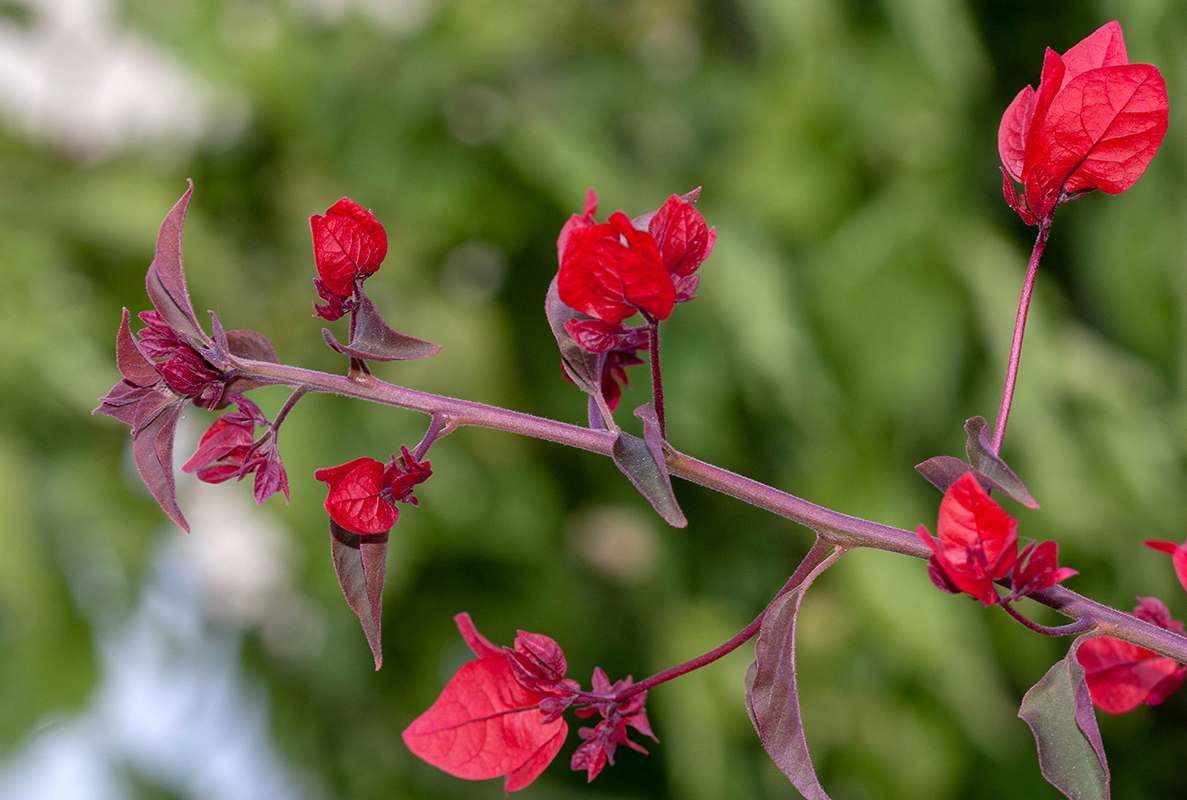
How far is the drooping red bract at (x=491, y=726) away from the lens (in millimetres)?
199

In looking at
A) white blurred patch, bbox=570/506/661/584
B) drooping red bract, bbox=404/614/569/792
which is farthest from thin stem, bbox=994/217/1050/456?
white blurred patch, bbox=570/506/661/584

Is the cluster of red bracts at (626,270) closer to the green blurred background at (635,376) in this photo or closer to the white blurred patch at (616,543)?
the green blurred background at (635,376)

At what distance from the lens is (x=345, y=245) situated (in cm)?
19

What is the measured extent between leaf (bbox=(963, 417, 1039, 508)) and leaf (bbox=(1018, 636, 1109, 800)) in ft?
0.10

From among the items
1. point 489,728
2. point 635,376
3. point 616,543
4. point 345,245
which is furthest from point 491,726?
point 616,543

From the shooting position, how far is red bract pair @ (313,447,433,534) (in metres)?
0.19

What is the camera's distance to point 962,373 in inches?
42.3

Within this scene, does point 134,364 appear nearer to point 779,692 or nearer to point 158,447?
point 158,447

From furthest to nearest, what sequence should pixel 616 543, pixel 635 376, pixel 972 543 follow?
1. pixel 616 543
2. pixel 635 376
3. pixel 972 543

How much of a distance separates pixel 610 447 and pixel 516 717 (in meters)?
0.06

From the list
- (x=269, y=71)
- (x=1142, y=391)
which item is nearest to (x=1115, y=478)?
(x=1142, y=391)

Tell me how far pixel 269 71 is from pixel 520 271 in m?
0.33

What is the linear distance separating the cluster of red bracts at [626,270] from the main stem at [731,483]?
A: 2 cm

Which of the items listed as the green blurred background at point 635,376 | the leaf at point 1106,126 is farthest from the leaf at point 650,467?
the green blurred background at point 635,376
